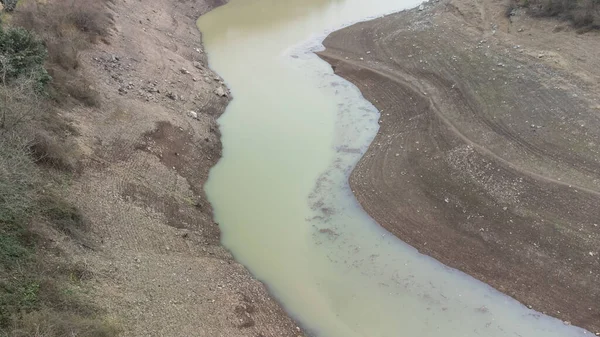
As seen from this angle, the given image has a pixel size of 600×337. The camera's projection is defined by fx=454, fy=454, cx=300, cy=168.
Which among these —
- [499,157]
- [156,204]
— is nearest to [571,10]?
[499,157]

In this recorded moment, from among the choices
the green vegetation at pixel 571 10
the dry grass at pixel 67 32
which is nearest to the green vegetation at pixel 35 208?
the dry grass at pixel 67 32

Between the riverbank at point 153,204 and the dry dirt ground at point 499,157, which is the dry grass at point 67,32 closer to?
the riverbank at point 153,204

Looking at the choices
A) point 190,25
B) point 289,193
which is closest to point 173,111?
point 289,193

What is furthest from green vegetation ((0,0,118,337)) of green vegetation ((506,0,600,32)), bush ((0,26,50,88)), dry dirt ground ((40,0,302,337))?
green vegetation ((506,0,600,32))

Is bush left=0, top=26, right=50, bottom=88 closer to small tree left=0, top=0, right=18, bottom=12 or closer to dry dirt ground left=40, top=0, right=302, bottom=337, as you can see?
dry dirt ground left=40, top=0, right=302, bottom=337

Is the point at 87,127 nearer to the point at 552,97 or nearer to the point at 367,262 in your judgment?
the point at 367,262

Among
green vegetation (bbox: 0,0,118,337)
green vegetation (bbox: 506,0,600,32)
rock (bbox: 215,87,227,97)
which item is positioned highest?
green vegetation (bbox: 506,0,600,32)

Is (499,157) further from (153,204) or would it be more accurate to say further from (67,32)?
(67,32)
